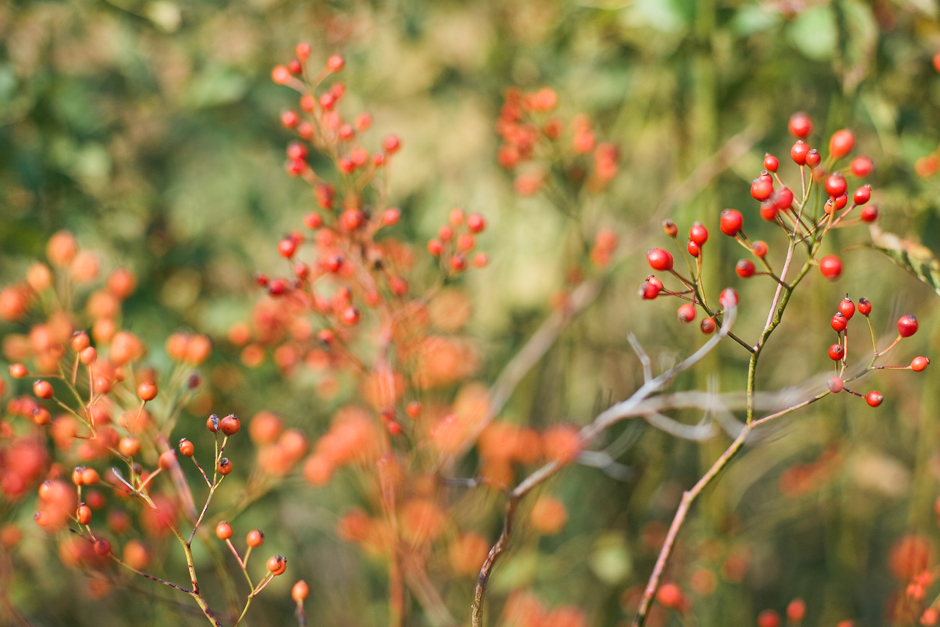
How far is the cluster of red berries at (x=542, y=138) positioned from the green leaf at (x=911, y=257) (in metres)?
0.51

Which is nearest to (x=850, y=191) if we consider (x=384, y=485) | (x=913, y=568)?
(x=913, y=568)

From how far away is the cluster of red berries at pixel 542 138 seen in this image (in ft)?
3.54

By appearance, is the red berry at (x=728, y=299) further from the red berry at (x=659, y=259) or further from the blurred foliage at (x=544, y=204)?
the blurred foliage at (x=544, y=204)

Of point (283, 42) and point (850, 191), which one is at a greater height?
point (283, 42)

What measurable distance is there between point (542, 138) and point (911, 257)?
0.66 m

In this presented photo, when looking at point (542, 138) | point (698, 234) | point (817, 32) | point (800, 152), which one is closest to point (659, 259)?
point (698, 234)

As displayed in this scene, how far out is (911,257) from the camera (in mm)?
611

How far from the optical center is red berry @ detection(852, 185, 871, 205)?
0.53m

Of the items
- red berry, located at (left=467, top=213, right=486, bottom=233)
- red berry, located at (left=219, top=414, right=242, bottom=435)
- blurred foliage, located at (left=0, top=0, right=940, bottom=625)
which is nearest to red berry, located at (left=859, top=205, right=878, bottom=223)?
blurred foliage, located at (left=0, top=0, right=940, bottom=625)

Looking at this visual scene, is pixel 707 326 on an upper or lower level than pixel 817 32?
lower

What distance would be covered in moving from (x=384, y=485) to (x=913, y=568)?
A: 82 centimetres

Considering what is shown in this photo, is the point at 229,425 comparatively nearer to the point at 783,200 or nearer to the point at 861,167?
the point at 783,200

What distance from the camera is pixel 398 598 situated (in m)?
0.73

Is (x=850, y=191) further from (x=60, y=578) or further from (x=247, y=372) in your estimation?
(x=60, y=578)
